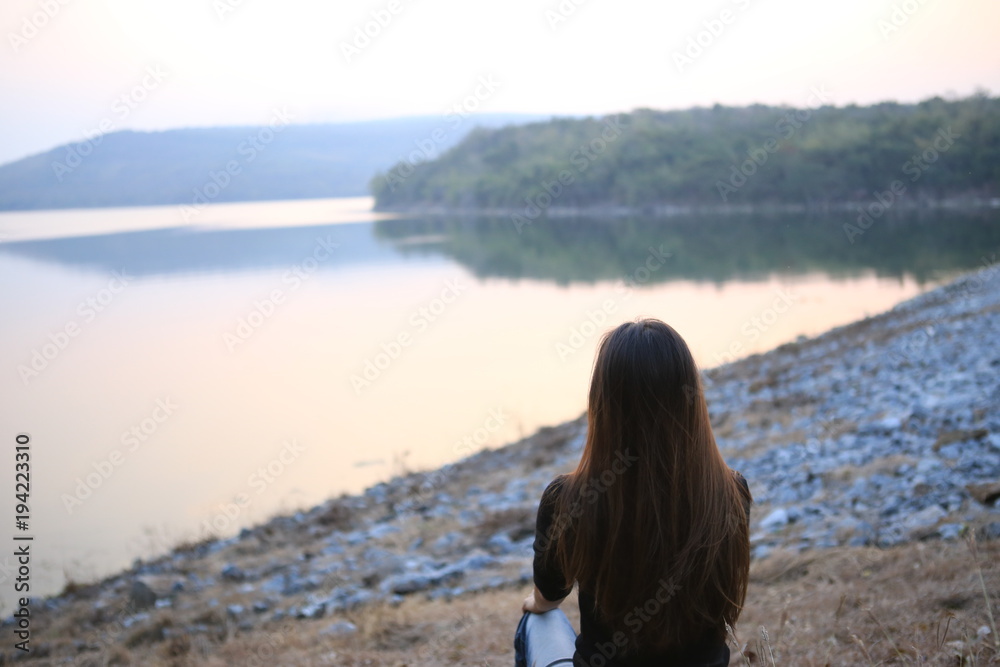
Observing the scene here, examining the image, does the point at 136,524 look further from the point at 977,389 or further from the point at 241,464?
the point at 977,389

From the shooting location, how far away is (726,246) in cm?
3797

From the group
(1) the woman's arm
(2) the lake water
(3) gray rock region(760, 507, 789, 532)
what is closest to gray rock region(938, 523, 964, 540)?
(3) gray rock region(760, 507, 789, 532)

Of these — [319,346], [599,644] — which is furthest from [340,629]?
[319,346]

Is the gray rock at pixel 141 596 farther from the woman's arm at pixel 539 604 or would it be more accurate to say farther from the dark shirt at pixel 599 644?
the dark shirt at pixel 599 644

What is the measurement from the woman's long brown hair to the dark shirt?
0.03 meters

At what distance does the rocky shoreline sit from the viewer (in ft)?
16.4

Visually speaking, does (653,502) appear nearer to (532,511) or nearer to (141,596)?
(532,511)

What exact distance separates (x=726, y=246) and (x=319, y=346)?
2503 centimetres

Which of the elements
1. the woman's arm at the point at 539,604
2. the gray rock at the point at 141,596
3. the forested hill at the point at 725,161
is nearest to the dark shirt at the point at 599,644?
the woman's arm at the point at 539,604

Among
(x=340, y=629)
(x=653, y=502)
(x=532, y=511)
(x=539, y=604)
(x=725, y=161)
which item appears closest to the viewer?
(x=653, y=502)

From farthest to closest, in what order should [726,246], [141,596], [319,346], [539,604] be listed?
[726,246] → [319,346] → [141,596] → [539,604]

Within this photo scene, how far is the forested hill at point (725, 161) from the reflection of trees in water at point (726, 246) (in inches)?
152

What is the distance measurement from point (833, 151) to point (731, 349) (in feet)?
153

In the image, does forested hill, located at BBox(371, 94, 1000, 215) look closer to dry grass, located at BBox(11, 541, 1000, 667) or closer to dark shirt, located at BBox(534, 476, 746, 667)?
dry grass, located at BBox(11, 541, 1000, 667)
